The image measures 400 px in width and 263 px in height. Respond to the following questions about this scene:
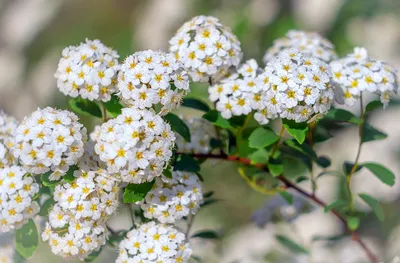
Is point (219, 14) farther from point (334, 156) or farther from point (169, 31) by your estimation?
point (334, 156)

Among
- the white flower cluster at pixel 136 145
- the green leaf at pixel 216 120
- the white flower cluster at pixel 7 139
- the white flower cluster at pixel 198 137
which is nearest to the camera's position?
the white flower cluster at pixel 136 145

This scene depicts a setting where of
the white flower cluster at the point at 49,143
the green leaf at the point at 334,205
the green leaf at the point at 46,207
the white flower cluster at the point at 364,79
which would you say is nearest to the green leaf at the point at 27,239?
the green leaf at the point at 46,207

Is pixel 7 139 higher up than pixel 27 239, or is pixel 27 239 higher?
pixel 7 139

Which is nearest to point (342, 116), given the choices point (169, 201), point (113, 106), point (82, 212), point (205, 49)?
point (205, 49)

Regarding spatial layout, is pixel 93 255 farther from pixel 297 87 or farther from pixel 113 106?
pixel 297 87

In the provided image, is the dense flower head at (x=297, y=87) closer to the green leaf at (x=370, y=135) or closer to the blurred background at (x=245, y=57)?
the green leaf at (x=370, y=135)

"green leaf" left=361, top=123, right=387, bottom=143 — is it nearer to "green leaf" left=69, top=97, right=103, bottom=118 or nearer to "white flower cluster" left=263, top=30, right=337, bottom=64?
"white flower cluster" left=263, top=30, right=337, bottom=64
